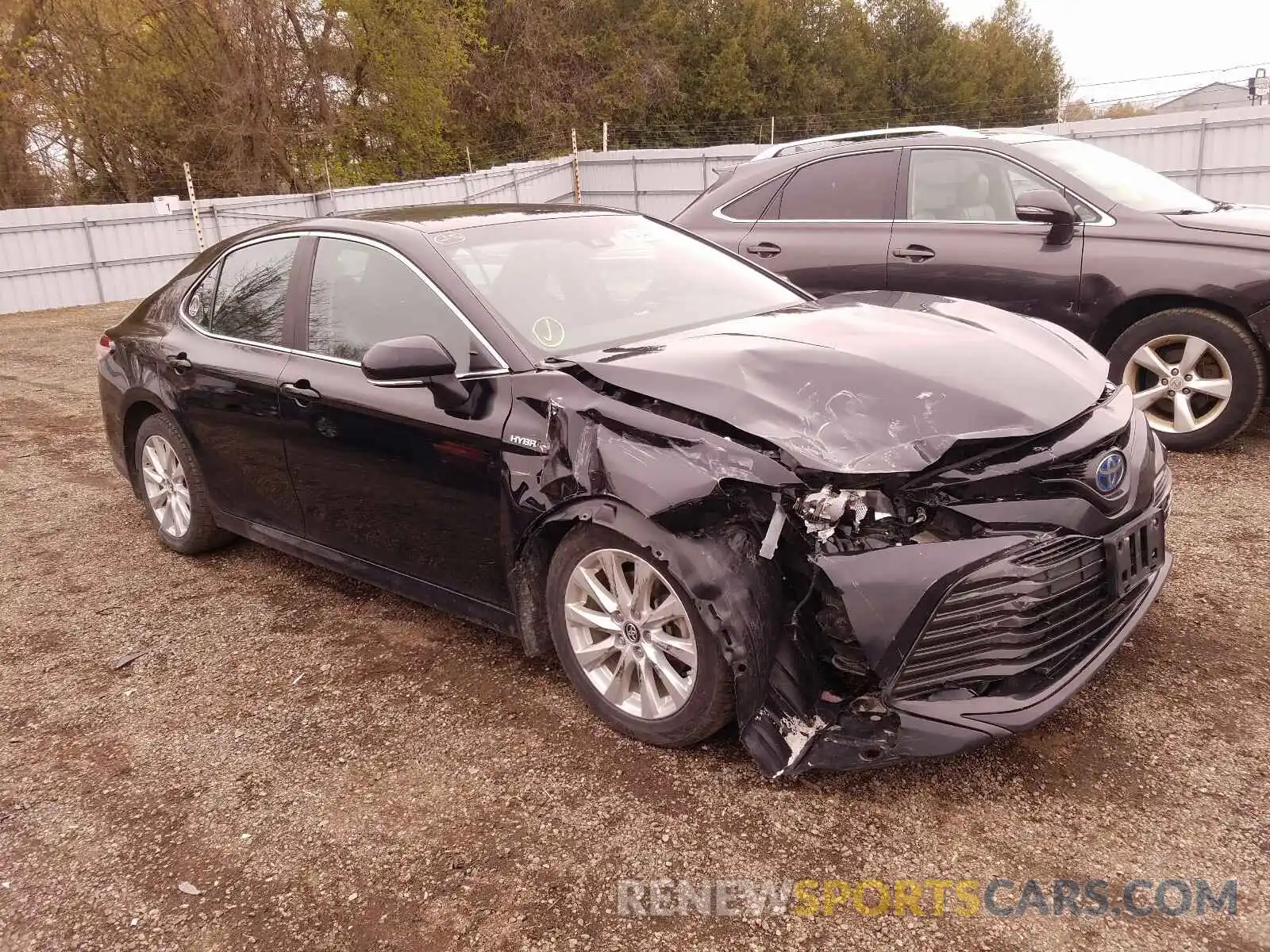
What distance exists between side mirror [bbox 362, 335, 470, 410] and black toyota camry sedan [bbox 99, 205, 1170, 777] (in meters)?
0.01

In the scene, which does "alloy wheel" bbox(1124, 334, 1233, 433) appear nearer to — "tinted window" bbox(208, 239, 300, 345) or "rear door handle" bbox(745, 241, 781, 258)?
"rear door handle" bbox(745, 241, 781, 258)

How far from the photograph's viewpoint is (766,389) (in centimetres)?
278

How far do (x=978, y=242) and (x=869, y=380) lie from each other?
3.40 meters

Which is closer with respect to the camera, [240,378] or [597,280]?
[597,280]

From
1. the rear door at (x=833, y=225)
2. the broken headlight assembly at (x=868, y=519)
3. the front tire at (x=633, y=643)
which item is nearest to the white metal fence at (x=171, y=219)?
the rear door at (x=833, y=225)

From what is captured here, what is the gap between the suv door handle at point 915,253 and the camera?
231 inches

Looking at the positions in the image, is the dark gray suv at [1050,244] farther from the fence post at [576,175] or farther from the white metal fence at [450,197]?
the fence post at [576,175]

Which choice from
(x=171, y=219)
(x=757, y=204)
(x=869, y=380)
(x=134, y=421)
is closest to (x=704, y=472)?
(x=869, y=380)

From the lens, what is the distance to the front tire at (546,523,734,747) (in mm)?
2760

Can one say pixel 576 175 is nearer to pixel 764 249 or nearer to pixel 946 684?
pixel 764 249

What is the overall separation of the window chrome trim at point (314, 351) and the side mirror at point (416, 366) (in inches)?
2.1

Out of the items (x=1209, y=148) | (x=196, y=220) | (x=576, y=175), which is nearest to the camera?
(x=1209, y=148)

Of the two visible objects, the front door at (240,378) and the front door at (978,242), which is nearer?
the front door at (240,378)

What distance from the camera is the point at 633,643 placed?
9.70 ft
